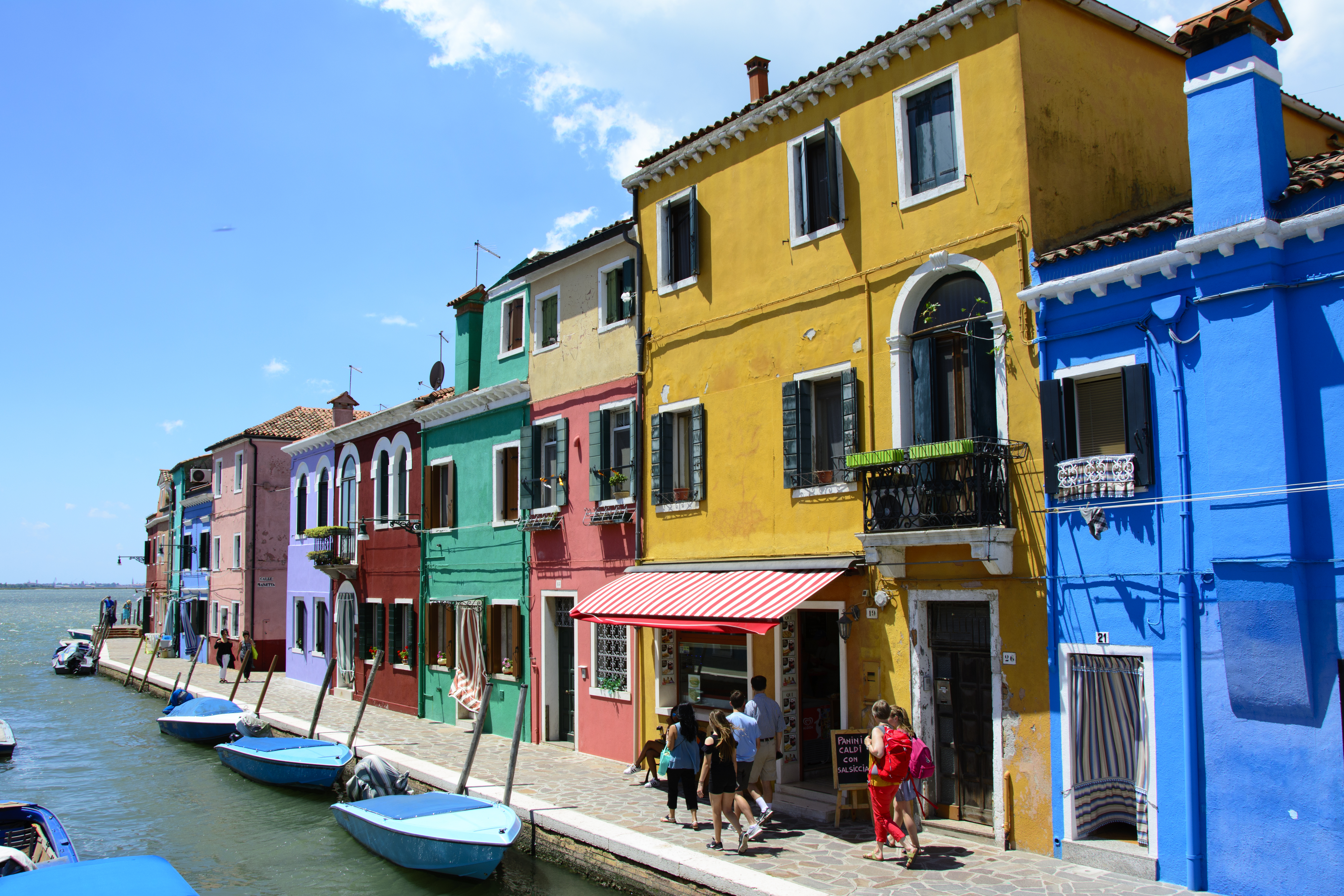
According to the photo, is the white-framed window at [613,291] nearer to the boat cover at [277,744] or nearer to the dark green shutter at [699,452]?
the dark green shutter at [699,452]

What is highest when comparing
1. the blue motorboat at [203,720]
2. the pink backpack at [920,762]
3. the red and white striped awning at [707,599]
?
the red and white striped awning at [707,599]

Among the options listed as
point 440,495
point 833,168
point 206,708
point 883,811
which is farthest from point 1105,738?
point 206,708

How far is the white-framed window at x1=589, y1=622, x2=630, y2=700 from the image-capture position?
16375 millimetres

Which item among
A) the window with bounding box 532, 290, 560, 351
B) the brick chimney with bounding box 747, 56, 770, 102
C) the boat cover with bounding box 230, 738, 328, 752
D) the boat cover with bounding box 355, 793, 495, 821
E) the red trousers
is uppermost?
the brick chimney with bounding box 747, 56, 770, 102

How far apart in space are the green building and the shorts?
773 cm

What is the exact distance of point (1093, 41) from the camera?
38.4 ft

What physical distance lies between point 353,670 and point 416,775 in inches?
434

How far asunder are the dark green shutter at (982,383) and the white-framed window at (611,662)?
7.20 metres

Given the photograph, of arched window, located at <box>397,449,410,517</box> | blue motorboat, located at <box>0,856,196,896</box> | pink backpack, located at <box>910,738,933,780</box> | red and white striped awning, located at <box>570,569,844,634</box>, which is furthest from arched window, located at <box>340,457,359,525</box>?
pink backpack, located at <box>910,738,933,780</box>

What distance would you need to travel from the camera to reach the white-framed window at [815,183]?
12.9 meters

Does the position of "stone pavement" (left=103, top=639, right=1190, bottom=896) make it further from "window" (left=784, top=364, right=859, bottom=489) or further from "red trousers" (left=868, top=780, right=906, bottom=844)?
"window" (left=784, top=364, right=859, bottom=489)

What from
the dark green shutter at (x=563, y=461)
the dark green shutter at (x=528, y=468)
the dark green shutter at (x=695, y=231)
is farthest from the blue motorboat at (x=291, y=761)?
the dark green shutter at (x=695, y=231)

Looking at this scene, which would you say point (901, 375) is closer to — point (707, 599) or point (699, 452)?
point (707, 599)

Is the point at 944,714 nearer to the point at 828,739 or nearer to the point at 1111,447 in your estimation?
the point at 828,739
